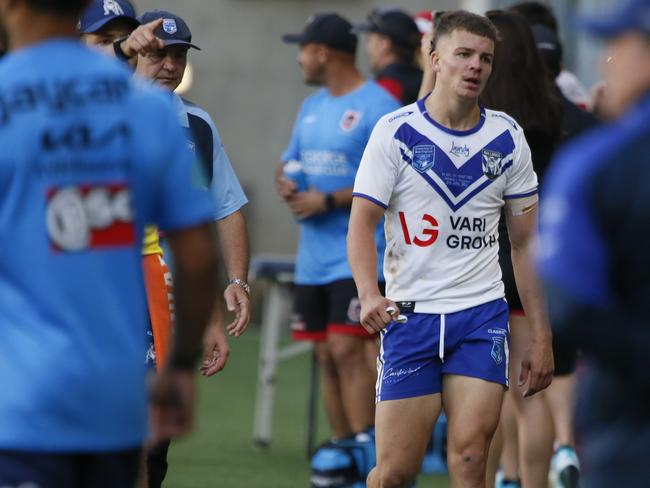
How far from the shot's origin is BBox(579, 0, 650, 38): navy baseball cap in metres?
3.21

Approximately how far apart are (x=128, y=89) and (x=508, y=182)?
300 centimetres

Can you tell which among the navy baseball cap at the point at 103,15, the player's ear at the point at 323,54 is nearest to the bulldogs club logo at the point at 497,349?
the navy baseball cap at the point at 103,15

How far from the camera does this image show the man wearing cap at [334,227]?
9.12 meters

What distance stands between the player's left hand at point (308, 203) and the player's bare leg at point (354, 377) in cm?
75

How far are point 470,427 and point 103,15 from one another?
230 centimetres

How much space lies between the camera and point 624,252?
3203 mm

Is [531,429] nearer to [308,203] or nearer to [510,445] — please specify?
[510,445]

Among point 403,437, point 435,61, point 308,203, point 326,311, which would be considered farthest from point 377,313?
point 326,311

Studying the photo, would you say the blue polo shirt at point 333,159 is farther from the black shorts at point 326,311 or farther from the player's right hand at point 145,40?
the player's right hand at point 145,40

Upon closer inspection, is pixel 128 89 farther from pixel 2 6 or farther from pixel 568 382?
pixel 568 382

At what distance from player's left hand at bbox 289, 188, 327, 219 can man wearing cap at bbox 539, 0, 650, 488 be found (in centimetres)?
582

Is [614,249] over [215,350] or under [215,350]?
over

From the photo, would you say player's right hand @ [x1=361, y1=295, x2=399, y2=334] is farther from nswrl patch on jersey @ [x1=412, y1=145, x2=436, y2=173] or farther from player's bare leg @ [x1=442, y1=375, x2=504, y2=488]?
nswrl patch on jersey @ [x1=412, y1=145, x2=436, y2=173]

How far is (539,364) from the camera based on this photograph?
6.18 m
